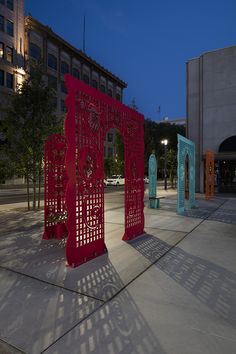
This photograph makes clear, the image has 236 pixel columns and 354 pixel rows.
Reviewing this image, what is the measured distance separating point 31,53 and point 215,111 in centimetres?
3066

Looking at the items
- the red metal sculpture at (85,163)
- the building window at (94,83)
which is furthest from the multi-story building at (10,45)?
the red metal sculpture at (85,163)

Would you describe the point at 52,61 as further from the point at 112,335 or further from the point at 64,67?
the point at 112,335

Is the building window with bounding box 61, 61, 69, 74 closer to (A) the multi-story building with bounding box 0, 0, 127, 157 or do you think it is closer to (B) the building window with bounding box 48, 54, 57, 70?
(A) the multi-story building with bounding box 0, 0, 127, 157

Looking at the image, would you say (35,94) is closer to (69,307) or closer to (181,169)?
(181,169)

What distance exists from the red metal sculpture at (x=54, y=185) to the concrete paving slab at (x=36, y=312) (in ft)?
9.48

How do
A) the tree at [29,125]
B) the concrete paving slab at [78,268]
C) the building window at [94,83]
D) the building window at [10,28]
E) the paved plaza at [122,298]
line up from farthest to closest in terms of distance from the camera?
1. the building window at [94,83]
2. the building window at [10,28]
3. the tree at [29,125]
4. the concrete paving slab at [78,268]
5. the paved plaza at [122,298]

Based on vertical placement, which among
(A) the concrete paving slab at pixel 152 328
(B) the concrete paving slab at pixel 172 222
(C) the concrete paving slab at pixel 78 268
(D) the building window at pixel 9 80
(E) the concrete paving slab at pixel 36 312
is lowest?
(A) the concrete paving slab at pixel 152 328

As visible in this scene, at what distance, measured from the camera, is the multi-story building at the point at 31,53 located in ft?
110

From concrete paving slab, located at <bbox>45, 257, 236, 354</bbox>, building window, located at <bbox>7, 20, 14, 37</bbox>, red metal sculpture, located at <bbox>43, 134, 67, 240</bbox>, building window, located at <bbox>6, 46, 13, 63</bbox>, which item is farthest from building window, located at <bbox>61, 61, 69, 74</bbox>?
concrete paving slab, located at <bbox>45, 257, 236, 354</bbox>

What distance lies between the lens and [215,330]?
2.97m

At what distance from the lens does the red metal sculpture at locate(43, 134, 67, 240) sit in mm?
7152

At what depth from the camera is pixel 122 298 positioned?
12.1 ft

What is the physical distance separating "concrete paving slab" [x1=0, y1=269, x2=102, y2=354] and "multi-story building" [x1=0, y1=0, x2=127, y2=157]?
2584cm

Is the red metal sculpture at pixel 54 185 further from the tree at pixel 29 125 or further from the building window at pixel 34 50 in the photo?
the building window at pixel 34 50
